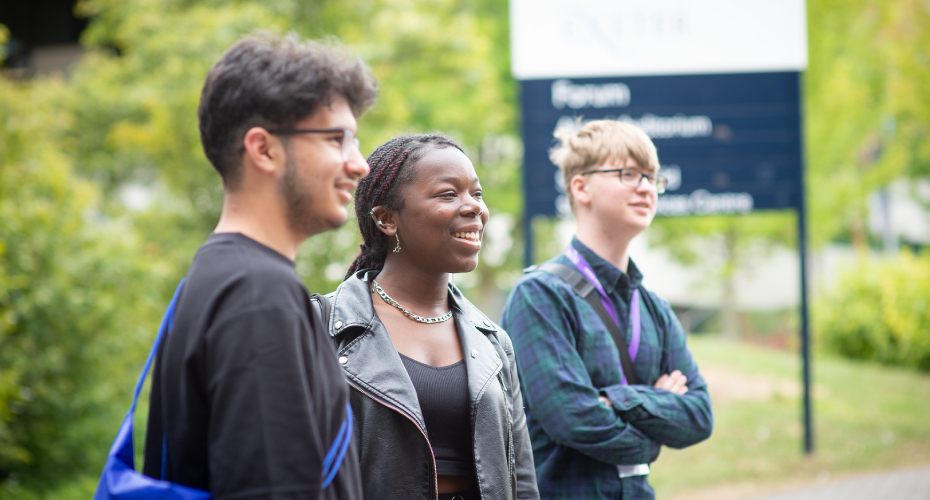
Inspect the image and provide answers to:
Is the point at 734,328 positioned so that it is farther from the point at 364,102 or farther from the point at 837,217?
the point at 364,102

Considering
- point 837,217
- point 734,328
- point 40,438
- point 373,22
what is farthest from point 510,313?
point 734,328

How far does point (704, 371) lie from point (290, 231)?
10.2 meters

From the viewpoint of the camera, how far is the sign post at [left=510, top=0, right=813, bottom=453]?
6.95 m

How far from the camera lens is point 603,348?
2938 mm

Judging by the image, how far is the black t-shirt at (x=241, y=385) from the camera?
4.57ft

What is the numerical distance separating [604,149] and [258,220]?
1.89 meters

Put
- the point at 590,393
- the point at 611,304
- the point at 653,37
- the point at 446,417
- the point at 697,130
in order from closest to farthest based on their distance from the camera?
the point at 446,417 < the point at 590,393 < the point at 611,304 < the point at 653,37 < the point at 697,130

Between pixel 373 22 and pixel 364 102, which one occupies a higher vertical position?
pixel 373 22

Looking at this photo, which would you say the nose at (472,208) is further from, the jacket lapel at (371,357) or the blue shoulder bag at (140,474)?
the blue shoulder bag at (140,474)

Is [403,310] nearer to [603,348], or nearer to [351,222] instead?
[603,348]

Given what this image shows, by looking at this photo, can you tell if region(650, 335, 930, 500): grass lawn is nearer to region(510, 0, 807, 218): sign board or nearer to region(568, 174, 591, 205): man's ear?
region(510, 0, 807, 218): sign board

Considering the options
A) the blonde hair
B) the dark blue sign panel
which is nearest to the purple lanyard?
the blonde hair

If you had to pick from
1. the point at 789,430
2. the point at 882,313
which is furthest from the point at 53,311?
the point at 882,313

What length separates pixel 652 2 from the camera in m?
7.05
